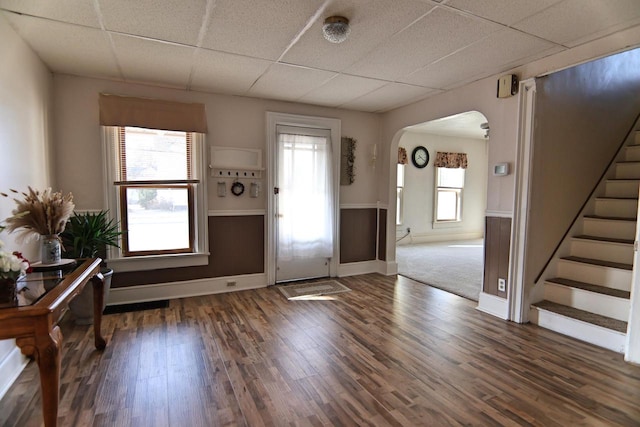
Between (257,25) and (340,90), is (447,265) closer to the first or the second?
(340,90)

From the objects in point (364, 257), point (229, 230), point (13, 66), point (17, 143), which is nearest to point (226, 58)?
point (13, 66)

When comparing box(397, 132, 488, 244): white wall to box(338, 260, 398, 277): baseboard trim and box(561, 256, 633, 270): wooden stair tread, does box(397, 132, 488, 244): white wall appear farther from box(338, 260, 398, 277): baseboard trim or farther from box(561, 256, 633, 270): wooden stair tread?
box(561, 256, 633, 270): wooden stair tread

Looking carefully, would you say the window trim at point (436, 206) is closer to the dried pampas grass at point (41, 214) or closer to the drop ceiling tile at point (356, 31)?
the drop ceiling tile at point (356, 31)

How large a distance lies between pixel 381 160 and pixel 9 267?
4212 mm

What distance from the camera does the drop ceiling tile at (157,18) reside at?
1984mm

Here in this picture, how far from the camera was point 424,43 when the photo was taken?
247 cm

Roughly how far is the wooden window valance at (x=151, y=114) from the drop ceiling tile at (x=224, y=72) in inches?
11.8

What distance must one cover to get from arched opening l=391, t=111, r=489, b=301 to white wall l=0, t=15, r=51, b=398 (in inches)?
203

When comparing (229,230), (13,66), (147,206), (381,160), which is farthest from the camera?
(381,160)

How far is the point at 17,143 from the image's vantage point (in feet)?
7.66

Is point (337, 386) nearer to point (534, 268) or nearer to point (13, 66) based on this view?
point (534, 268)

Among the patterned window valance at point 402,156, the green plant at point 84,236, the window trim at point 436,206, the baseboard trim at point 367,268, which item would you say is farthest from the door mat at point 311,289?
the window trim at point 436,206

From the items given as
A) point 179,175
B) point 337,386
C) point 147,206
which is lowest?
point 337,386

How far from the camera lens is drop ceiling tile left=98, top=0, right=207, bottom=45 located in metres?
1.98
